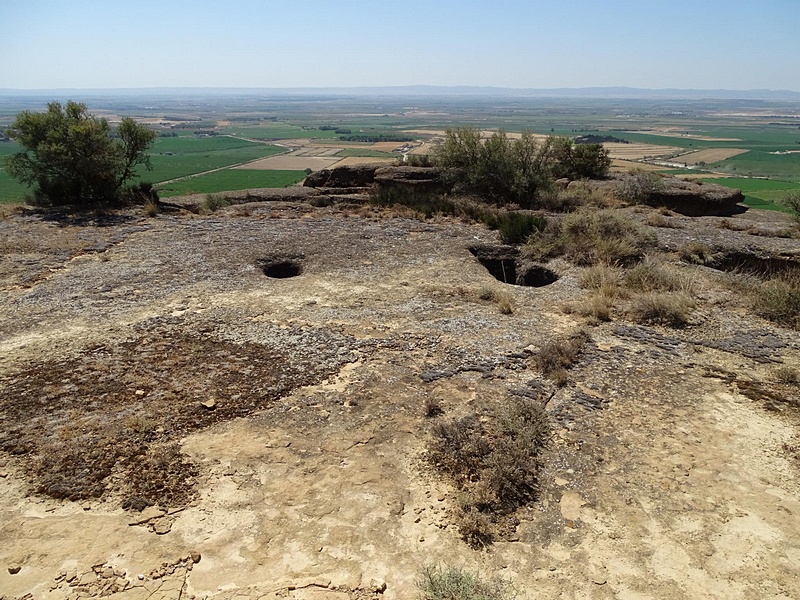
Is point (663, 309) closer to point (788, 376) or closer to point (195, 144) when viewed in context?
point (788, 376)

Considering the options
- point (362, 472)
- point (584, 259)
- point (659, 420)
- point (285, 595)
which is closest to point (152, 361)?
point (362, 472)

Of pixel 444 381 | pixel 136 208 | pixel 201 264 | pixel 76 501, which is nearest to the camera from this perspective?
pixel 76 501

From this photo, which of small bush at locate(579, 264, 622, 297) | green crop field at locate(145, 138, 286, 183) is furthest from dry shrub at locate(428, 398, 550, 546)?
green crop field at locate(145, 138, 286, 183)

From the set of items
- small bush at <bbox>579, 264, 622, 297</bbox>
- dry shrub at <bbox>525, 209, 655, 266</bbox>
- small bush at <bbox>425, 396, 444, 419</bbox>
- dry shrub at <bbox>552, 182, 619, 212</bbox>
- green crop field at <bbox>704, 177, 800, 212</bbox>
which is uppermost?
dry shrub at <bbox>552, 182, 619, 212</bbox>

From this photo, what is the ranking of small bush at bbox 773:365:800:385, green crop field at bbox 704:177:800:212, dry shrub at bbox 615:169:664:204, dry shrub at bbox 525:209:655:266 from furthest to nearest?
1. green crop field at bbox 704:177:800:212
2. dry shrub at bbox 615:169:664:204
3. dry shrub at bbox 525:209:655:266
4. small bush at bbox 773:365:800:385

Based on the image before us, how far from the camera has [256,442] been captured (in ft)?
16.2

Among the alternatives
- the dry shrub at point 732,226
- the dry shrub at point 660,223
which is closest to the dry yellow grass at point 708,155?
the dry shrub at point 732,226

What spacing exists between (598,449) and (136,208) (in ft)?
46.1

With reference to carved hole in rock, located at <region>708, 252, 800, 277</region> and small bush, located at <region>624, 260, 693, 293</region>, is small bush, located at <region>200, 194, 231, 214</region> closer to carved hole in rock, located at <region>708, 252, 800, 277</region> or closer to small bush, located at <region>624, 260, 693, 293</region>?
small bush, located at <region>624, 260, 693, 293</region>

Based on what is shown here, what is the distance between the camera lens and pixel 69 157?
1366cm

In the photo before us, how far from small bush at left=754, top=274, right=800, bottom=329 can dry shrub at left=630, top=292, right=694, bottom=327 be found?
109 cm

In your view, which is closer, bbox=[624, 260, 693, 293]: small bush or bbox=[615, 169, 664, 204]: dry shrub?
bbox=[624, 260, 693, 293]: small bush

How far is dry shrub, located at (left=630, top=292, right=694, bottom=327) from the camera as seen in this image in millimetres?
7352

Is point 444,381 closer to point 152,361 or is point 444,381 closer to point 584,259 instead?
point 152,361
